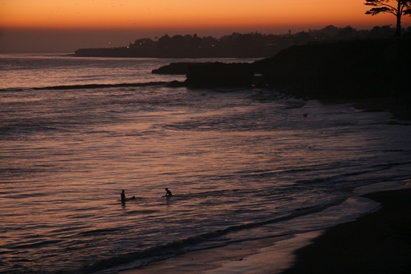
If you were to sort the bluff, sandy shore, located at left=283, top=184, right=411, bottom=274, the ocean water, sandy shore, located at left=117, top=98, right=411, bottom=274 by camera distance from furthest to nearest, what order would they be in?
the bluff
the ocean water
sandy shore, located at left=117, top=98, right=411, bottom=274
sandy shore, located at left=283, top=184, right=411, bottom=274

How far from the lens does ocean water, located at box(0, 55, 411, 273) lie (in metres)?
16.1

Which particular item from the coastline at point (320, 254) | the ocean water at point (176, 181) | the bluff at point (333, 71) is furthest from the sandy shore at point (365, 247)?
the bluff at point (333, 71)

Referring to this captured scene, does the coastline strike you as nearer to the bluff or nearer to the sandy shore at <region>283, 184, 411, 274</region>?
the sandy shore at <region>283, 184, 411, 274</region>

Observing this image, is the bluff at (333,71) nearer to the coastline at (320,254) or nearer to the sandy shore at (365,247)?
the sandy shore at (365,247)

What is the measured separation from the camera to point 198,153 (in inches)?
1265

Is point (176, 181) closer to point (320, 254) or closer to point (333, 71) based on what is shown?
point (320, 254)

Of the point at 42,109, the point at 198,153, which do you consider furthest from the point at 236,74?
the point at 198,153

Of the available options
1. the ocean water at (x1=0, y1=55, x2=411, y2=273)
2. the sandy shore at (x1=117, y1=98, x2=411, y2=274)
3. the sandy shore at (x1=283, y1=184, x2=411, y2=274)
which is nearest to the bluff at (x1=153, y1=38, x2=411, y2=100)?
the ocean water at (x1=0, y1=55, x2=411, y2=273)

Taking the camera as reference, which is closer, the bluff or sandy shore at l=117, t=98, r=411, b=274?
sandy shore at l=117, t=98, r=411, b=274

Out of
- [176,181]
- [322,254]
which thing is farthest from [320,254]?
[176,181]

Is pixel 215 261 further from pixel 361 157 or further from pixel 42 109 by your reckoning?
pixel 42 109

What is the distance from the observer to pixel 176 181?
960 inches

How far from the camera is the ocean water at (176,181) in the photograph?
16094 mm

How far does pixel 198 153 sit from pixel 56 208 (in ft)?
42.7
